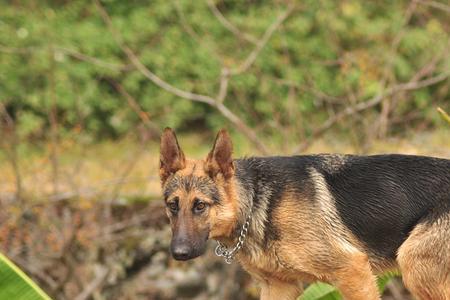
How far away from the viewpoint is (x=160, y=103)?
12859 mm

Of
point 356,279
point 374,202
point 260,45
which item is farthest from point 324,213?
point 260,45

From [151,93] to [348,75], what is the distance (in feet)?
10.4

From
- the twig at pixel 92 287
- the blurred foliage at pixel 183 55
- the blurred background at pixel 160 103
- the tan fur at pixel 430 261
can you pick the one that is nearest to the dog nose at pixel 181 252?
the tan fur at pixel 430 261

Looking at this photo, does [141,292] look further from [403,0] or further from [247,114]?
[403,0]

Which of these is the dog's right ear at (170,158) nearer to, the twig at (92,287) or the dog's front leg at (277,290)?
the dog's front leg at (277,290)

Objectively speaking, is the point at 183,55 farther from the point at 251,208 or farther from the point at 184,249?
the point at 184,249

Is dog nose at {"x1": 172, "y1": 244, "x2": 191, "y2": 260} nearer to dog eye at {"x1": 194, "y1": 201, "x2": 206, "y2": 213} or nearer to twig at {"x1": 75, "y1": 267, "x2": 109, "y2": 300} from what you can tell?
dog eye at {"x1": 194, "y1": 201, "x2": 206, "y2": 213}

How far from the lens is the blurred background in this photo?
1026 centimetres

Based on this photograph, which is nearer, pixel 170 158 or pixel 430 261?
pixel 430 261

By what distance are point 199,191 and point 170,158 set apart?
10.2 inches

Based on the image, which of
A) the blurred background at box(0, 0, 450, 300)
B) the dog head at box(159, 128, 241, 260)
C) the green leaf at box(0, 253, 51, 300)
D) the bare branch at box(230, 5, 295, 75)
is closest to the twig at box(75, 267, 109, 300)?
the blurred background at box(0, 0, 450, 300)

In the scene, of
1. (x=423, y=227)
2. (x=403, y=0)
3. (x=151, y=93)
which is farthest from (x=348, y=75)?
(x=423, y=227)

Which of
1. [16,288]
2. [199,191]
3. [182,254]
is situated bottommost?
[182,254]

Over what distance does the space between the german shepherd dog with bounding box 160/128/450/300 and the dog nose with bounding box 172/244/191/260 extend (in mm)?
193
